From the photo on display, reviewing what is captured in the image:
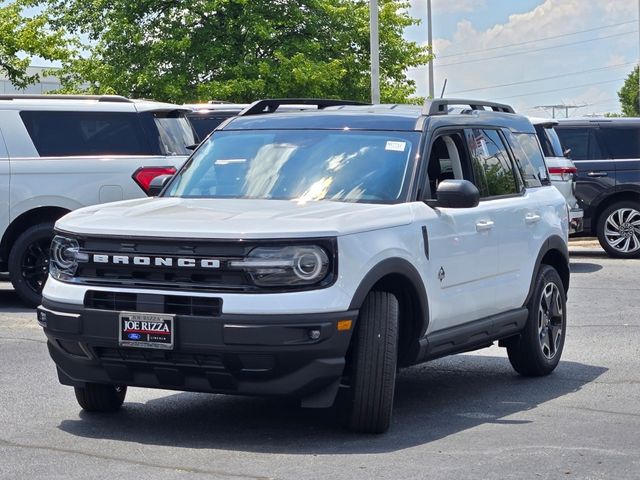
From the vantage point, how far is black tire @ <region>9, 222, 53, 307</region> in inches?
516

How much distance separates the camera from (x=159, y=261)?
22.5 feet

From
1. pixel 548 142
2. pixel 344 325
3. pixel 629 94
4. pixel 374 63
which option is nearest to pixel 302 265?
pixel 344 325

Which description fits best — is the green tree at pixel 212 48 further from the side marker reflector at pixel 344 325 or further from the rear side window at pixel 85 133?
the side marker reflector at pixel 344 325

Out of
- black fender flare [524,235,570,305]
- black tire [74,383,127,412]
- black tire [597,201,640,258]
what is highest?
black fender flare [524,235,570,305]

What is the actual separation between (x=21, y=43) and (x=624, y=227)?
15555 millimetres

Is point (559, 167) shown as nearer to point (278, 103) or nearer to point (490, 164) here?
point (490, 164)

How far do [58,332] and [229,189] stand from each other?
1.50m

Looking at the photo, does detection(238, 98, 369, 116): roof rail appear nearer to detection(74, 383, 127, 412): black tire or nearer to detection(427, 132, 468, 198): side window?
detection(427, 132, 468, 198): side window

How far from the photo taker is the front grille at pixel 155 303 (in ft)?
22.1

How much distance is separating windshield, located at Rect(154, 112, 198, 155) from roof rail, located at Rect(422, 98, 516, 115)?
467 cm

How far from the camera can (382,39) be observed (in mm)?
45250

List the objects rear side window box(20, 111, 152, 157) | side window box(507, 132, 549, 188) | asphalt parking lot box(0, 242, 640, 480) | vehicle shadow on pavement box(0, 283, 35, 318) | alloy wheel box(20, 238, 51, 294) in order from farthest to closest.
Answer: vehicle shadow on pavement box(0, 283, 35, 318), rear side window box(20, 111, 152, 157), alloy wheel box(20, 238, 51, 294), side window box(507, 132, 549, 188), asphalt parking lot box(0, 242, 640, 480)

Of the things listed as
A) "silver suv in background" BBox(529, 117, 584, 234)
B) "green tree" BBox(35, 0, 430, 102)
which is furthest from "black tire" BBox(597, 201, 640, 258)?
"green tree" BBox(35, 0, 430, 102)

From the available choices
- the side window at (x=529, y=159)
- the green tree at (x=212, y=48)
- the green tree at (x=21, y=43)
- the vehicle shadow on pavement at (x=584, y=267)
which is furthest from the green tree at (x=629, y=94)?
the side window at (x=529, y=159)
